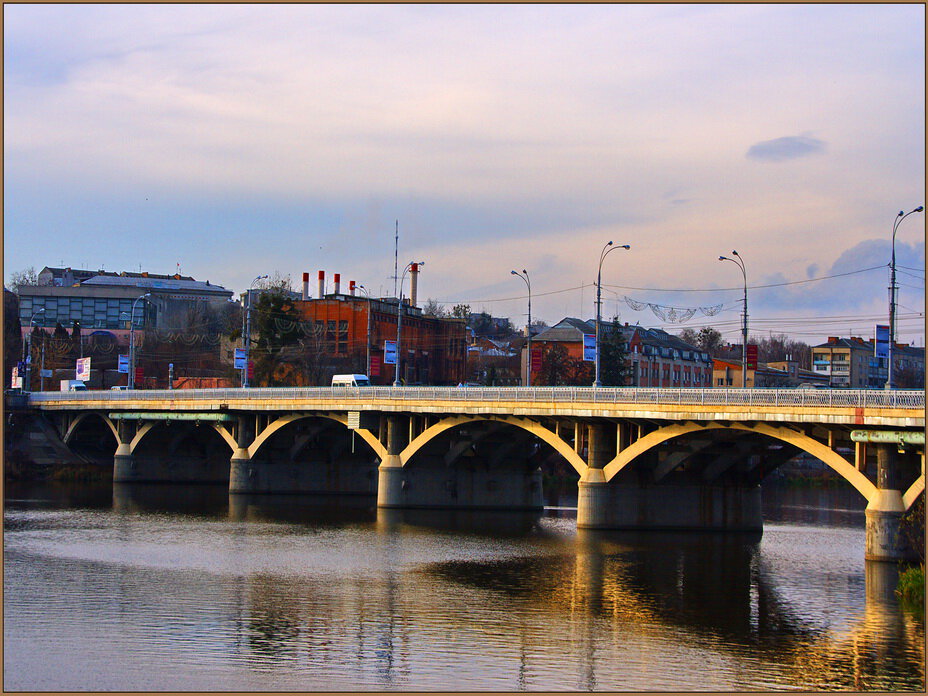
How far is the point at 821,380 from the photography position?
135625 millimetres

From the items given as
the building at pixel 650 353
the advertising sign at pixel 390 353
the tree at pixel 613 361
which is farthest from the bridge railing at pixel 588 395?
the building at pixel 650 353

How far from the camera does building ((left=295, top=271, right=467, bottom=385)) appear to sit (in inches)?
4811

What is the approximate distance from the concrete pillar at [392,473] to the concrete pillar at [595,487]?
1574cm

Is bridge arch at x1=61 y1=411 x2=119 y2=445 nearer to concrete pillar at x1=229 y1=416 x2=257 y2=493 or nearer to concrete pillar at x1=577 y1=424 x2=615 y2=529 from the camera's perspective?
concrete pillar at x1=229 y1=416 x2=257 y2=493

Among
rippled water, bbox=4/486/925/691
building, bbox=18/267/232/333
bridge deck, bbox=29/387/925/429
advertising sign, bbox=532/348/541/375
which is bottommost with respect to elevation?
rippled water, bbox=4/486/925/691

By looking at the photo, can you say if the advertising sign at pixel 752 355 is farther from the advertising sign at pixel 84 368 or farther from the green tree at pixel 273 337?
the green tree at pixel 273 337

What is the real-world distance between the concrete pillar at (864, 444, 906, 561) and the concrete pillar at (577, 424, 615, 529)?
15.7m

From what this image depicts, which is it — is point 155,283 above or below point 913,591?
above

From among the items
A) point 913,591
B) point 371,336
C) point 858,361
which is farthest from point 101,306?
point 913,591

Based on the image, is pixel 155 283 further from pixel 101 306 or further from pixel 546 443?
pixel 546 443

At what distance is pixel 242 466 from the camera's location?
8062cm

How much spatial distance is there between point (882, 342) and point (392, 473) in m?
33.4

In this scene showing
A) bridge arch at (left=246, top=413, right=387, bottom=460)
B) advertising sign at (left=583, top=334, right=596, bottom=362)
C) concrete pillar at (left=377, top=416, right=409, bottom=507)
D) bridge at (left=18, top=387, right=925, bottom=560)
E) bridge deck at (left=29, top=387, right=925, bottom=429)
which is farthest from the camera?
bridge arch at (left=246, top=413, right=387, bottom=460)

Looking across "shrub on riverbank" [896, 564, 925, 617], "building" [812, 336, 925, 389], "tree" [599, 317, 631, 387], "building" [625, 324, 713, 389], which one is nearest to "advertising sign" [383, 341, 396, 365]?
"shrub on riverbank" [896, 564, 925, 617]
